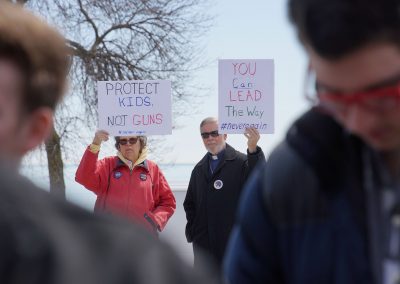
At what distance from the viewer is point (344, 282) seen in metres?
1.72

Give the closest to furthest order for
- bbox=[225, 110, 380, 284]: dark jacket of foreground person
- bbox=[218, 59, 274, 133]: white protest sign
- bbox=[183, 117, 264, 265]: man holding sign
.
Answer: bbox=[225, 110, 380, 284]: dark jacket of foreground person, bbox=[183, 117, 264, 265]: man holding sign, bbox=[218, 59, 274, 133]: white protest sign

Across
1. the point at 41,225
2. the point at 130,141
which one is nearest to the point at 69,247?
the point at 41,225

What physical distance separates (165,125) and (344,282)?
17.7 ft

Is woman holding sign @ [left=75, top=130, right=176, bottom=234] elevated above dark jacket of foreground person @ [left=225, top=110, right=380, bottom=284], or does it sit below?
below

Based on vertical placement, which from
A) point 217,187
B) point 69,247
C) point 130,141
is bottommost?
point 217,187

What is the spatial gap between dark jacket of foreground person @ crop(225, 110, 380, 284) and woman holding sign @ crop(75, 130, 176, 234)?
14.5 feet

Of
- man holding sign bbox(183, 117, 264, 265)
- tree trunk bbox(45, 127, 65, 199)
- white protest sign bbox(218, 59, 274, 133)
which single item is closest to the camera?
man holding sign bbox(183, 117, 264, 265)

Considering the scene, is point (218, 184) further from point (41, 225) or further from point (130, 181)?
point (41, 225)

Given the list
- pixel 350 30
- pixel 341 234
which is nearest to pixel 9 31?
pixel 350 30

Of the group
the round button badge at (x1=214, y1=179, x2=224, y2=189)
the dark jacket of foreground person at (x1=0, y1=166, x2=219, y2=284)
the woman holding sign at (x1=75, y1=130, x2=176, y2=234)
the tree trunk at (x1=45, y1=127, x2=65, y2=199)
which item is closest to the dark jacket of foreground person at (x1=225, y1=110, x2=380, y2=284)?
the dark jacket of foreground person at (x1=0, y1=166, x2=219, y2=284)

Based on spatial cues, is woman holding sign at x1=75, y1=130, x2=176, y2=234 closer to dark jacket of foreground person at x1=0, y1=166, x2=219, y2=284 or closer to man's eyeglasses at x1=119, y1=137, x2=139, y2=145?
man's eyeglasses at x1=119, y1=137, x2=139, y2=145

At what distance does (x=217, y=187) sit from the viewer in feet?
21.9

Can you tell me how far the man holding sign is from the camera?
6645 millimetres

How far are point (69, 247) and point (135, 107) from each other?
247 inches
